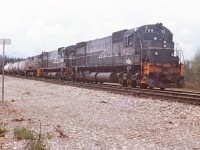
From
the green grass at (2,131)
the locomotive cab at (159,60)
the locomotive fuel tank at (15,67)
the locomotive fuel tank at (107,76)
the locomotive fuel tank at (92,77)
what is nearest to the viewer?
the green grass at (2,131)

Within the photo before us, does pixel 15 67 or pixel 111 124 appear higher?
pixel 15 67

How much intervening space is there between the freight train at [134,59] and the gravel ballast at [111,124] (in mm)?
5509

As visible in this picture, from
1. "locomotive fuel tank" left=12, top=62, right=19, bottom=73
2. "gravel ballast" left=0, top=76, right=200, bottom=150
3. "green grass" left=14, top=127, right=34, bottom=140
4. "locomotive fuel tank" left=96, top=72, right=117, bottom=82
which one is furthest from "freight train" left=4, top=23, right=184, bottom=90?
"locomotive fuel tank" left=12, top=62, right=19, bottom=73

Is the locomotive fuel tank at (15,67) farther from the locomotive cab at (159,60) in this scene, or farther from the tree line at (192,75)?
the locomotive cab at (159,60)

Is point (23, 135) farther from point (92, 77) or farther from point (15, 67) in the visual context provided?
point (15, 67)

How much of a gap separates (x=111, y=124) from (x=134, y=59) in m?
11.3

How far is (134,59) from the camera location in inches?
782

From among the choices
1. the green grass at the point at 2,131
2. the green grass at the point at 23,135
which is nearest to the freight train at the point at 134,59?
the green grass at the point at 2,131

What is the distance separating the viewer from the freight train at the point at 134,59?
18562 millimetres

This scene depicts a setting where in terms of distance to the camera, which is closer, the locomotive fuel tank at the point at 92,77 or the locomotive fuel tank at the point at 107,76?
the locomotive fuel tank at the point at 107,76

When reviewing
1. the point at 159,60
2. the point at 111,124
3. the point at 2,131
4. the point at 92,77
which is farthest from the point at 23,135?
the point at 92,77

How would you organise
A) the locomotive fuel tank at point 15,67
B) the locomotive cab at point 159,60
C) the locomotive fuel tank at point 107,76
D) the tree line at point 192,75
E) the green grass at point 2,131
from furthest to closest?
1. the locomotive fuel tank at point 15,67
2. the tree line at point 192,75
3. the locomotive fuel tank at point 107,76
4. the locomotive cab at point 159,60
5. the green grass at point 2,131

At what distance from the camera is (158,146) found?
6523 mm

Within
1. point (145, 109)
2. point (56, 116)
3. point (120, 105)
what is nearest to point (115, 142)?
point (56, 116)
